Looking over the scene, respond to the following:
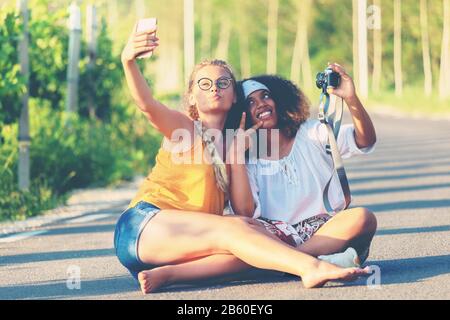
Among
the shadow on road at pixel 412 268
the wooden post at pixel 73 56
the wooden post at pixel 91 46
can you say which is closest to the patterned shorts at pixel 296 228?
the shadow on road at pixel 412 268

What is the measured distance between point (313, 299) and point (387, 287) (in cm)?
55

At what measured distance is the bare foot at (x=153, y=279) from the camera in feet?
22.3

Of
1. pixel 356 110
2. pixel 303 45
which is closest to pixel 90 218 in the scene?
pixel 356 110

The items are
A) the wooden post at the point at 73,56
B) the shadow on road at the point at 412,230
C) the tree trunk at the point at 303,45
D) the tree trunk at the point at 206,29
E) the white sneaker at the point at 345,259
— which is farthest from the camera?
the tree trunk at the point at 206,29

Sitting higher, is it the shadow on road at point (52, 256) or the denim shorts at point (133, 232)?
the denim shorts at point (133, 232)

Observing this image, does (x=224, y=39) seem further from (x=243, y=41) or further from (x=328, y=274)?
(x=328, y=274)

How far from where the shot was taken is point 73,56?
51.3 feet

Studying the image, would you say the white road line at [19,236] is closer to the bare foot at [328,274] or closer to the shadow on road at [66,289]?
the shadow on road at [66,289]

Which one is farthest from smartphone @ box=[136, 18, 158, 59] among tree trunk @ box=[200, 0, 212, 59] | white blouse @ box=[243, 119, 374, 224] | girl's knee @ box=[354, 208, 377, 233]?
tree trunk @ box=[200, 0, 212, 59]

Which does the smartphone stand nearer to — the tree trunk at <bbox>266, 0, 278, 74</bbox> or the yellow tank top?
the yellow tank top

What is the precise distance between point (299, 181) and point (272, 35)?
251 feet

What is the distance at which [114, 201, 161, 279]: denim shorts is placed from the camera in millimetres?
7020

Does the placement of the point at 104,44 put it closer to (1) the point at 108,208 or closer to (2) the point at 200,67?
(1) the point at 108,208

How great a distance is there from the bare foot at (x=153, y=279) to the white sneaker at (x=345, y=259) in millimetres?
798
